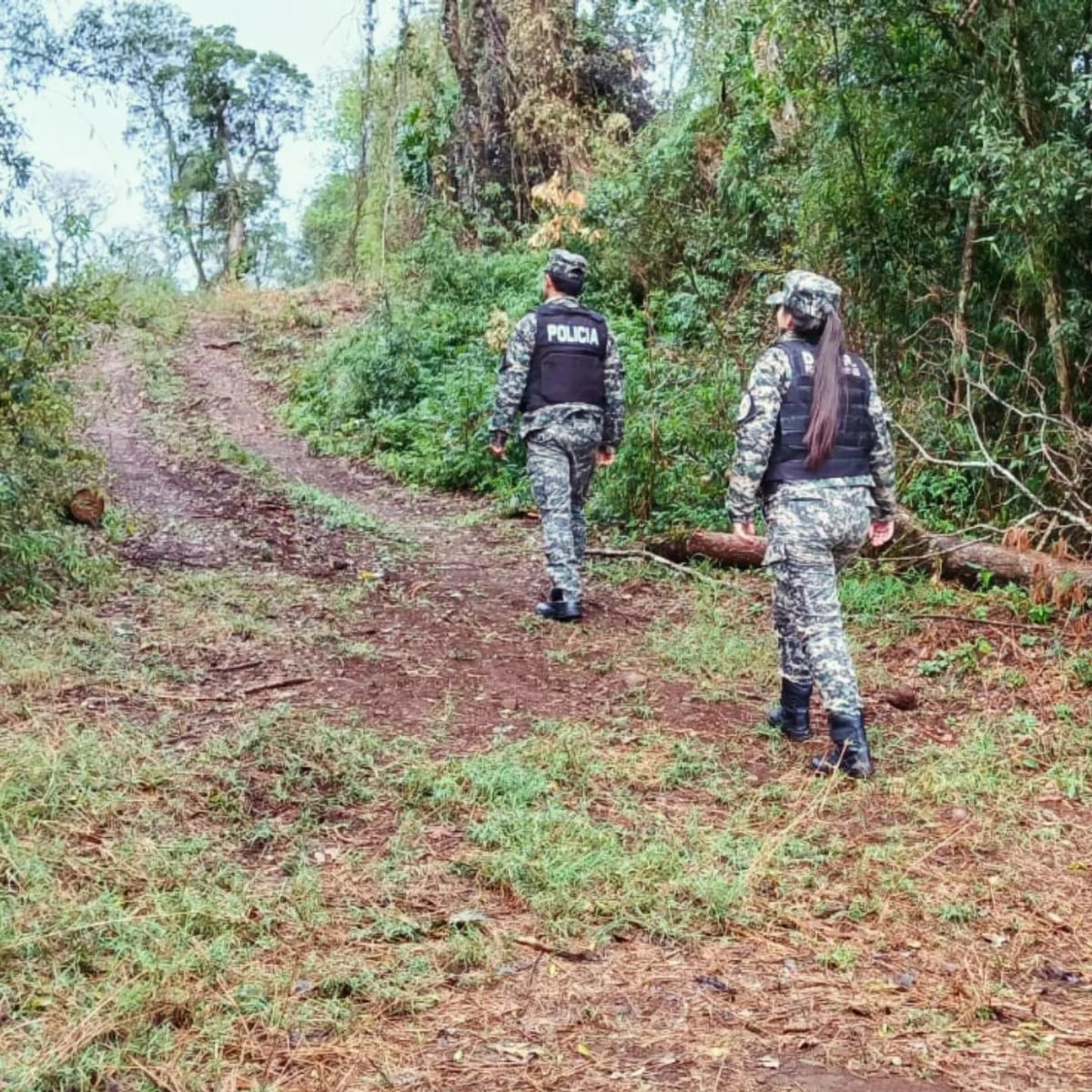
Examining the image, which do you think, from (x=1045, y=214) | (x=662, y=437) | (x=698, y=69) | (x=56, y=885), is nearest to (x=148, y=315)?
(x=698, y=69)

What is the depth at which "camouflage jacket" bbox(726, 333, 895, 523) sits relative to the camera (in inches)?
186

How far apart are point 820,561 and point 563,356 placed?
2.58 metres

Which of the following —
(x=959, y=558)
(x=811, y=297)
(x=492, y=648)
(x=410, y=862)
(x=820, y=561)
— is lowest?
(x=410, y=862)

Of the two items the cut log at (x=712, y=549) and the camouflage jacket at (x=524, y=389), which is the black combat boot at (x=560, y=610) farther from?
the cut log at (x=712, y=549)

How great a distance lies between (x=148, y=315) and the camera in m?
21.5

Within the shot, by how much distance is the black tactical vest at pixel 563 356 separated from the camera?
6.82m

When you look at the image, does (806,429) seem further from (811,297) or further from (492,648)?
(492,648)

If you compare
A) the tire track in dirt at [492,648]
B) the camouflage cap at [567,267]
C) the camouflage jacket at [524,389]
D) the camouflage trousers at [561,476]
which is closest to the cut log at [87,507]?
the tire track in dirt at [492,648]

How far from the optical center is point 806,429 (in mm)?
4703

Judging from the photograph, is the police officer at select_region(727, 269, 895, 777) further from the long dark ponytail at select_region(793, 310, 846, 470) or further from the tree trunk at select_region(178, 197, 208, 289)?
the tree trunk at select_region(178, 197, 208, 289)

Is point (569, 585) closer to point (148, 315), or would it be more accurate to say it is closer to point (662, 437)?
point (662, 437)

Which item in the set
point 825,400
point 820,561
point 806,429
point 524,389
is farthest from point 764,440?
point 524,389

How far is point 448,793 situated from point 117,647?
2532mm

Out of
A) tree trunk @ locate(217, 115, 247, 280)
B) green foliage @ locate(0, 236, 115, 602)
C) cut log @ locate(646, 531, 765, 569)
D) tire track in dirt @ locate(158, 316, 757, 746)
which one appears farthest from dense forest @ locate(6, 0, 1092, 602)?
tree trunk @ locate(217, 115, 247, 280)
